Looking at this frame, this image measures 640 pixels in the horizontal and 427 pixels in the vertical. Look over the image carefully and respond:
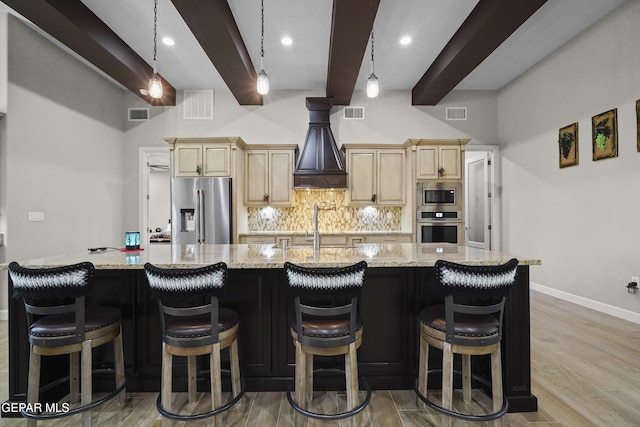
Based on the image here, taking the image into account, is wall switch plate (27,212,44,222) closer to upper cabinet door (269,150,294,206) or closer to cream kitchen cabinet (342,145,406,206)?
upper cabinet door (269,150,294,206)

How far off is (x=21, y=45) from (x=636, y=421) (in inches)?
262

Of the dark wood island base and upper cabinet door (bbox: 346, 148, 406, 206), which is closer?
the dark wood island base

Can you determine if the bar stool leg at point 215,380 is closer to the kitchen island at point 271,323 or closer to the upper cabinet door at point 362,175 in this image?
the kitchen island at point 271,323

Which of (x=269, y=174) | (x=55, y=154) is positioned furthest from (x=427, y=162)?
(x=55, y=154)

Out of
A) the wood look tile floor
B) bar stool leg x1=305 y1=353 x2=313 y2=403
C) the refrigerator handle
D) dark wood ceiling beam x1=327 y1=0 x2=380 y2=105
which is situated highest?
dark wood ceiling beam x1=327 y1=0 x2=380 y2=105

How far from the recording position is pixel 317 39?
401cm

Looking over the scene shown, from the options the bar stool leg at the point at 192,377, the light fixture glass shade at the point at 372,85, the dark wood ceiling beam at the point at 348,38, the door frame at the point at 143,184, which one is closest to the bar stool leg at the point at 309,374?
the bar stool leg at the point at 192,377

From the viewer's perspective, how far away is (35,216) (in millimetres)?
3904

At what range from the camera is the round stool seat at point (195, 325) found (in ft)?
5.75

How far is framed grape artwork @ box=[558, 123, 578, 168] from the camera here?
13.7 ft

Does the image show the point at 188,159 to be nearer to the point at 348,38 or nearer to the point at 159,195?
the point at 348,38

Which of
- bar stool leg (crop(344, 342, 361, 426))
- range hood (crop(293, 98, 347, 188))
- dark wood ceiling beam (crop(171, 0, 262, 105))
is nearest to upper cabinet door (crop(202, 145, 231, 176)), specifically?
dark wood ceiling beam (crop(171, 0, 262, 105))

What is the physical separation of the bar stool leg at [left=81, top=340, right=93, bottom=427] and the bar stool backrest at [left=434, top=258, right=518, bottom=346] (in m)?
2.06

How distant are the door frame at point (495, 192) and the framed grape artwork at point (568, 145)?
128cm
